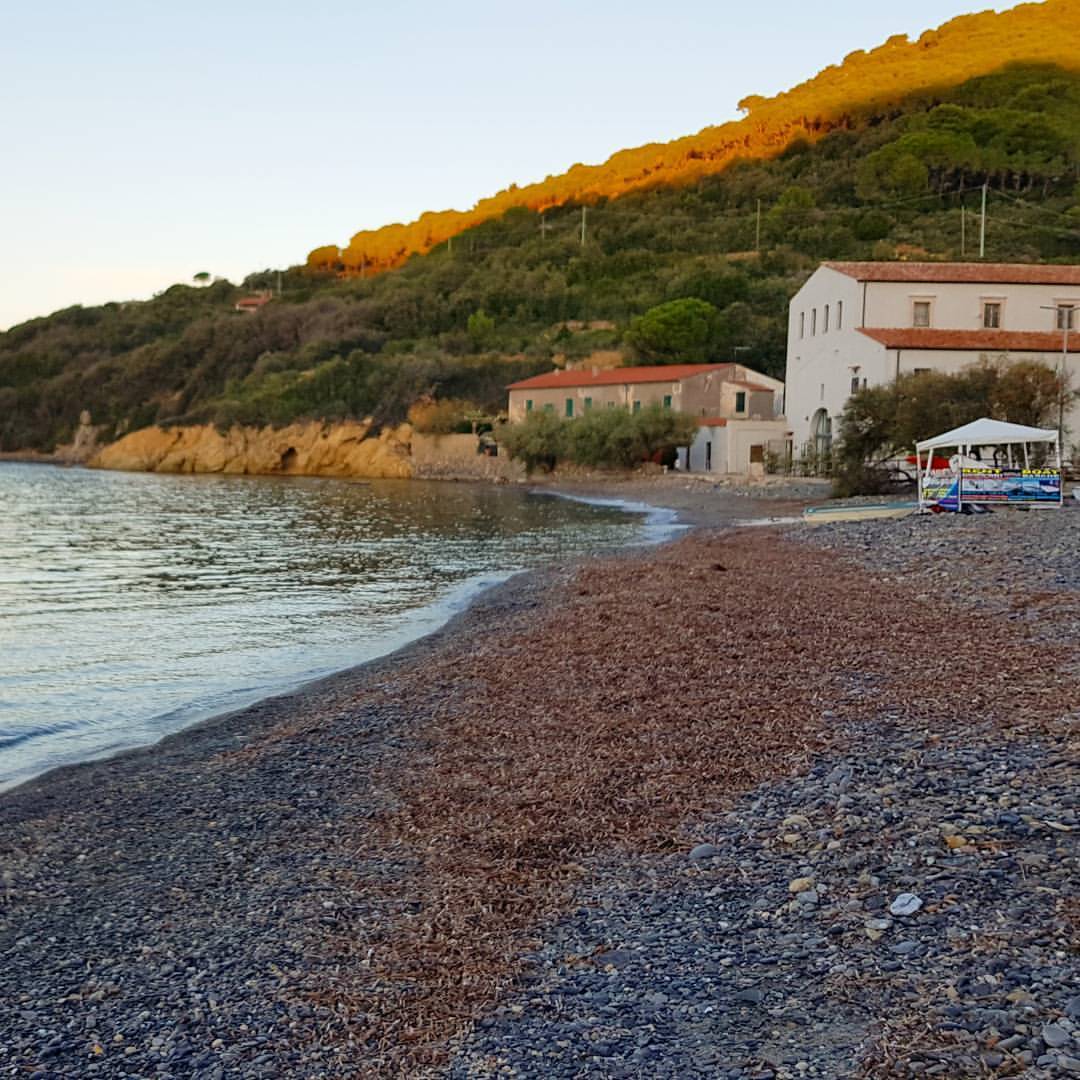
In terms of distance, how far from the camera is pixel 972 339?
5100 cm

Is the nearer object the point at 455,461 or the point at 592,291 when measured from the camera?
the point at 455,461

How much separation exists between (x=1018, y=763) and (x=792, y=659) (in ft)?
16.2

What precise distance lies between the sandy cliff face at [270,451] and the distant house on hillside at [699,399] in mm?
13168

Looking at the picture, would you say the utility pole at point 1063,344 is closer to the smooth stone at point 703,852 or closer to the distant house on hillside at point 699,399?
the distant house on hillside at point 699,399

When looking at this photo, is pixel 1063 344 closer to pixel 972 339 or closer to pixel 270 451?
pixel 972 339

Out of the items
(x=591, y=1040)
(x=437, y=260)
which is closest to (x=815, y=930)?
(x=591, y=1040)

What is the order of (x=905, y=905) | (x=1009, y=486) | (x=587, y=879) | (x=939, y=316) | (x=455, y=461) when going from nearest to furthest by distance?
(x=905, y=905), (x=587, y=879), (x=1009, y=486), (x=939, y=316), (x=455, y=461)

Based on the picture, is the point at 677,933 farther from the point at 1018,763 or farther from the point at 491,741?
the point at 491,741

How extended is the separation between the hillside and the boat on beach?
438 ft

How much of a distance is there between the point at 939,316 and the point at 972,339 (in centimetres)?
282

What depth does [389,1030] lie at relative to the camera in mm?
5188

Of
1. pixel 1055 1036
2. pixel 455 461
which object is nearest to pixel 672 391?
pixel 455 461

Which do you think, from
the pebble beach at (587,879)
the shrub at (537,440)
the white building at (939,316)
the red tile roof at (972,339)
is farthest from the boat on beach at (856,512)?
the shrub at (537,440)

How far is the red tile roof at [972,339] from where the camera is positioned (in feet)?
163
